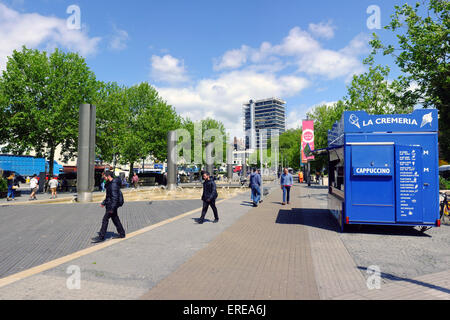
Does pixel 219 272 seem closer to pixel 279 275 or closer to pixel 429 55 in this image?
pixel 279 275

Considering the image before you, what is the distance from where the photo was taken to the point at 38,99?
83.1 feet

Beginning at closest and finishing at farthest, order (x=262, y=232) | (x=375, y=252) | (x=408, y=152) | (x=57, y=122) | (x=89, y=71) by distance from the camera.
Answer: (x=375, y=252)
(x=408, y=152)
(x=262, y=232)
(x=57, y=122)
(x=89, y=71)

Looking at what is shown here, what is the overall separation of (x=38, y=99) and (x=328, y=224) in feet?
82.9

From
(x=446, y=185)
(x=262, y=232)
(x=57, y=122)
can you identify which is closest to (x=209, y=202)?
(x=262, y=232)

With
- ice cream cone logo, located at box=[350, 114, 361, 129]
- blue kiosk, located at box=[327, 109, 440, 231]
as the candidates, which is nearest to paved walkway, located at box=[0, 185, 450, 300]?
blue kiosk, located at box=[327, 109, 440, 231]

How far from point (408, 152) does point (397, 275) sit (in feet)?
13.5

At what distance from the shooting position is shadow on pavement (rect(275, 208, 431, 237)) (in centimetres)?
859

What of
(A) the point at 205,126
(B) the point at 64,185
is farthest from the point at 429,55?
(A) the point at 205,126

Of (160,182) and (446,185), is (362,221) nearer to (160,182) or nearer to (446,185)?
(446,185)

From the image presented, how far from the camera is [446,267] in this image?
5.42m

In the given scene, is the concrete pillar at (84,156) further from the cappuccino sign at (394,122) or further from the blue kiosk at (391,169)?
the cappuccino sign at (394,122)

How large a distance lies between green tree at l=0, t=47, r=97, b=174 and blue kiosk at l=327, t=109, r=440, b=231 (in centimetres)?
2352

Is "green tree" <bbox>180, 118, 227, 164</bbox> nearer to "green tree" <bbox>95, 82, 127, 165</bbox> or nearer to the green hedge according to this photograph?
"green tree" <bbox>95, 82, 127, 165</bbox>

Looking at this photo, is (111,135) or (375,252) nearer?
(375,252)
